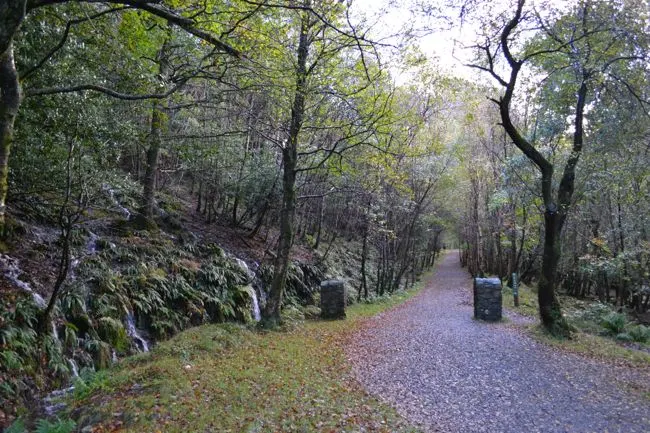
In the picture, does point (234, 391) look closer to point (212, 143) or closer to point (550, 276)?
point (550, 276)

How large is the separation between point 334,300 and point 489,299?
4909mm

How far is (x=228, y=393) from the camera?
18.9 ft

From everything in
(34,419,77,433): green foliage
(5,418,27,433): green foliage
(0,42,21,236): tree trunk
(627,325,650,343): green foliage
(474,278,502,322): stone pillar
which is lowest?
(5,418,27,433): green foliage

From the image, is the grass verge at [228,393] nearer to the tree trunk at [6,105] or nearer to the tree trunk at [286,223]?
the tree trunk at [286,223]

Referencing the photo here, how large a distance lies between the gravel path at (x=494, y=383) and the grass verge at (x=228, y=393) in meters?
0.70

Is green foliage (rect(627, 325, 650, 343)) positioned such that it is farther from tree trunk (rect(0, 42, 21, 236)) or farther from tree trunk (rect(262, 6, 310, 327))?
tree trunk (rect(0, 42, 21, 236))

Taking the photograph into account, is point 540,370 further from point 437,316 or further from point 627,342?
point 437,316

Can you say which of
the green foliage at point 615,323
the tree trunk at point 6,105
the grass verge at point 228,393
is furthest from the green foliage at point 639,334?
the tree trunk at point 6,105

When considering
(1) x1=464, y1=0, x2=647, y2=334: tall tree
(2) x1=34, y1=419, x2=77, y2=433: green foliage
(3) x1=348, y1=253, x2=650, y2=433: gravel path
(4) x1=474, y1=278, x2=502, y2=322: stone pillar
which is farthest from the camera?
(4) x1=474, y1=278, x2=502, y2=322: stone pillar

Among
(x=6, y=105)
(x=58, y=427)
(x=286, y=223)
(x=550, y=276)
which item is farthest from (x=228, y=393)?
(x=550, y=276)

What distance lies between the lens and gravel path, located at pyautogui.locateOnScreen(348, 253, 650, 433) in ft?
18.1

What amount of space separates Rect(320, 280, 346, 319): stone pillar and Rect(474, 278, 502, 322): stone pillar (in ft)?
14.2

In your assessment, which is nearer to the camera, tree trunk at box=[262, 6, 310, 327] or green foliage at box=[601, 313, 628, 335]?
tree trunk at box=[262, 6, 310, 327]

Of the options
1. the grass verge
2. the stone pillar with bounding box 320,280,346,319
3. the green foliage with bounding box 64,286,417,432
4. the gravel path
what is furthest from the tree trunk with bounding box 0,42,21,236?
the stone pillar with bounding box 320,280,346,319
